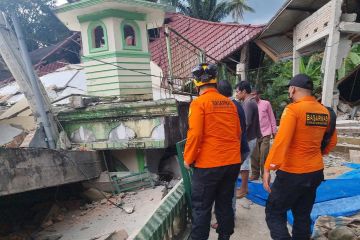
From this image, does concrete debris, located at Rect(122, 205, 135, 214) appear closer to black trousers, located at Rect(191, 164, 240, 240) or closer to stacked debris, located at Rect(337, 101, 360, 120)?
black trousers, located at Rect(191, 164, 240, 240)

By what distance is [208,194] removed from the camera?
9.07 feet

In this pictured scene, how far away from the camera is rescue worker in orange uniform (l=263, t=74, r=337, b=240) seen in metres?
2.58

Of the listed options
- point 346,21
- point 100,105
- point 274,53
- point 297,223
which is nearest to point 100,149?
point 100,105

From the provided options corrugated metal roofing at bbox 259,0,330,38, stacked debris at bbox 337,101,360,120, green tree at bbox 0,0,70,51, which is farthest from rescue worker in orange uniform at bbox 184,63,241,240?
green tree at bbox 0,0,70,51

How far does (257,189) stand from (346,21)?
4340 millimetres

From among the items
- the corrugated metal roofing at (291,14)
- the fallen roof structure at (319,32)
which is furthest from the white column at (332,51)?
the corrugated metal roofing at (291,14)

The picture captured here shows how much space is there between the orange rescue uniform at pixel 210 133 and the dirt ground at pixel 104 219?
262cm

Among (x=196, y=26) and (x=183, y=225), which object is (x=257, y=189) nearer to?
(x=183, y=225)

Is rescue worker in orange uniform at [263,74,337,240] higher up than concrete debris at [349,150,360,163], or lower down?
higher up

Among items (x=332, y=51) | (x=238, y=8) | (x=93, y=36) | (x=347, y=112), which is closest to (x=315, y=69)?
(x=347, y=112)

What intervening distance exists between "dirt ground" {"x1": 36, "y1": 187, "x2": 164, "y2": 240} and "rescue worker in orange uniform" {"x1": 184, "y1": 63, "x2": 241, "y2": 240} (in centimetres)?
240

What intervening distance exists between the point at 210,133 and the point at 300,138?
2.55 feet

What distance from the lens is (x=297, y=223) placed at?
2.86 m

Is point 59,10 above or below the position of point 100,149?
above
